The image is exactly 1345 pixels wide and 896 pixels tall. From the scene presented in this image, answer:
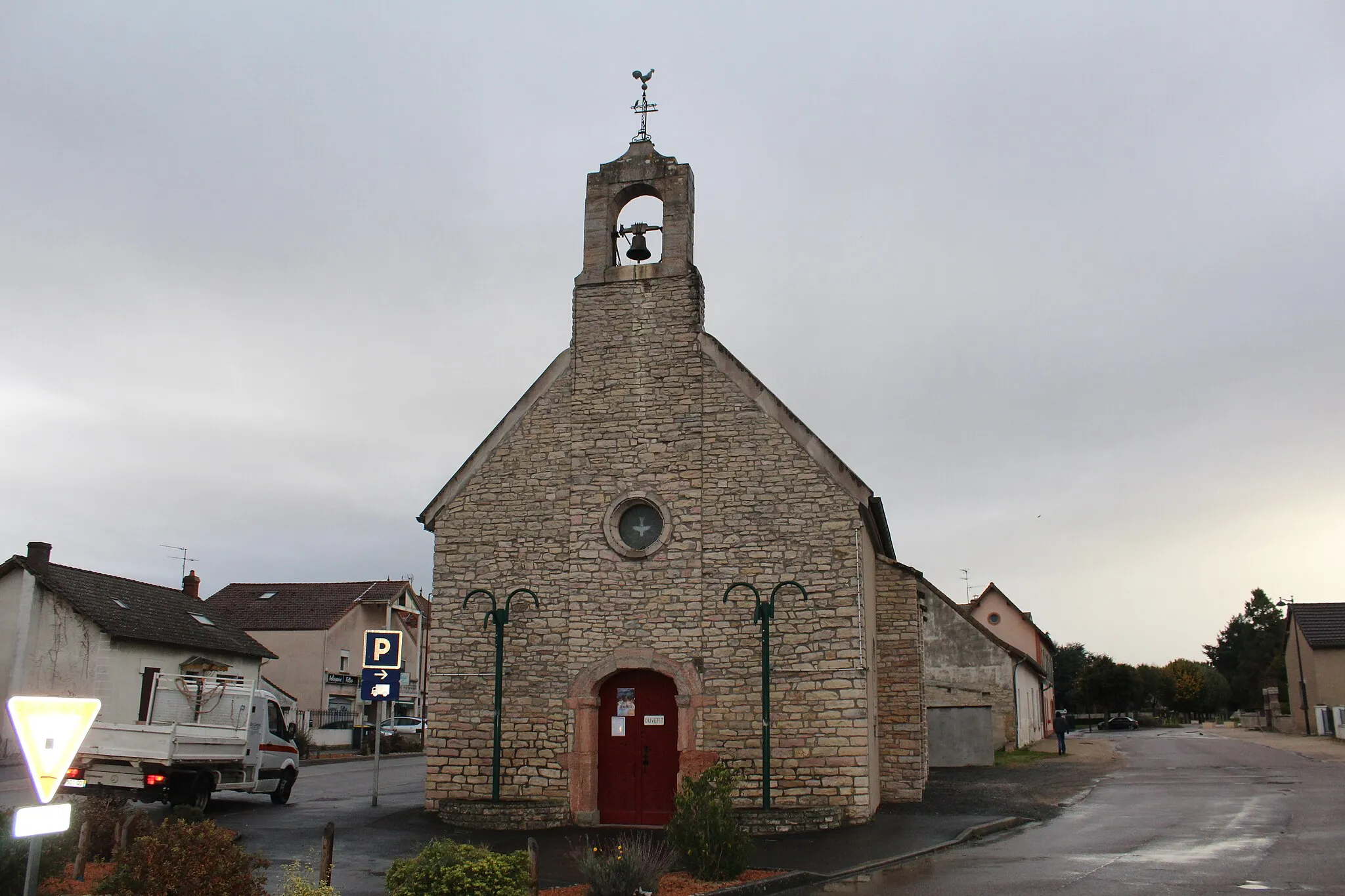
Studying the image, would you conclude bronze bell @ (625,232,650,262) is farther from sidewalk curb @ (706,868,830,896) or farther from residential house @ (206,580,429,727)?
residential house @ (206,580,429,727)

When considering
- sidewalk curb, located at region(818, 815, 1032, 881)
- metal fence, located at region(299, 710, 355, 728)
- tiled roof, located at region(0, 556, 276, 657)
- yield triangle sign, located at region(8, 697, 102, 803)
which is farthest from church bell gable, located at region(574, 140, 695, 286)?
metal fence, located at region(299, 710, 355, 728)

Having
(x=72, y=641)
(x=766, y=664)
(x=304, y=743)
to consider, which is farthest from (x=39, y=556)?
(x=766, y=664)

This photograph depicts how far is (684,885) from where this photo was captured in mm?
10859

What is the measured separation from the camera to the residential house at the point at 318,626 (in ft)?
152

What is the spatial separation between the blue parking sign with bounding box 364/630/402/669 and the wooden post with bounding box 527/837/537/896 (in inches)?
386

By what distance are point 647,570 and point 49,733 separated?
1130 cm

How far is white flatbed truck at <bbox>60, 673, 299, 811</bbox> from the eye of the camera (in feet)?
54.7

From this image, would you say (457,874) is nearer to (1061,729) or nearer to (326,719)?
(1061,729)

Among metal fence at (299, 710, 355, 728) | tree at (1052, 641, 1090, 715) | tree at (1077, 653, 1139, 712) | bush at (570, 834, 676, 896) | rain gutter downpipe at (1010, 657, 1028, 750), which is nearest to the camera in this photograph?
bush at (570, 834, 676, 896)

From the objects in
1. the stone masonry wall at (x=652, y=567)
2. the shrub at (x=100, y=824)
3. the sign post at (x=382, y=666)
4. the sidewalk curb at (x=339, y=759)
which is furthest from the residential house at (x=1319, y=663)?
the shrub at (x=100, y=824)

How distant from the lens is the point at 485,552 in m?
17.4

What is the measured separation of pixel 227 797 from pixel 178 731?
5.91 m

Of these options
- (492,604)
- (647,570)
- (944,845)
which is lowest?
(944,845)

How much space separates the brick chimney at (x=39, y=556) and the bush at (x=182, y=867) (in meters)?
26.1
